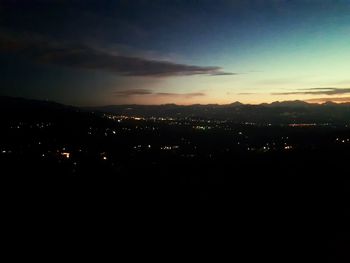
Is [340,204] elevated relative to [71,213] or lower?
elevated

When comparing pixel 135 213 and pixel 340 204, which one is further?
pixel 135 213

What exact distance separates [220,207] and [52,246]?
43.6 feet

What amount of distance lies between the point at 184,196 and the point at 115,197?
268 inches

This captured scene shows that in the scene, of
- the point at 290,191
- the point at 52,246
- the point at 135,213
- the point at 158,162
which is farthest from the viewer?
the point at 158,162

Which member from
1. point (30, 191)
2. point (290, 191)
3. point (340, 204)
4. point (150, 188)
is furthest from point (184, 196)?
point (30, 191)

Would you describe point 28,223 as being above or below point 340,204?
below

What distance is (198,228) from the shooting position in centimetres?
2192

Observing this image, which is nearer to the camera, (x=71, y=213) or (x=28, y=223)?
(x=28, y=223)

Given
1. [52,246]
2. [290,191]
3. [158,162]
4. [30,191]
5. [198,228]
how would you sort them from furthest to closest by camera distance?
1. [158,162]
2. [30,191]
3. [290,191]
4. [198,228]
5. [52,246]

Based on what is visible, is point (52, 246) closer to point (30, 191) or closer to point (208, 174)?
point (30, 191)

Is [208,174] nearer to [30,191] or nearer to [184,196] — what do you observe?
[184,196]

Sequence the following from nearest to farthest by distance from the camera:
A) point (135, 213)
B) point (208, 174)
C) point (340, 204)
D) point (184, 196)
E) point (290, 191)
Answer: point (340, 204) < point (135, 213) < point (290, 191) < point (184, 196) < point (208, 174)

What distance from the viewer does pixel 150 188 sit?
38.0 meters

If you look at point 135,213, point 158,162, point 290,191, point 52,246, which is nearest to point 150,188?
point 135,213
